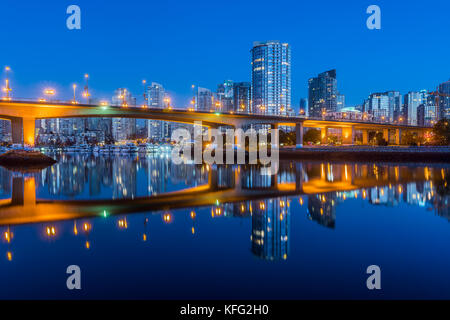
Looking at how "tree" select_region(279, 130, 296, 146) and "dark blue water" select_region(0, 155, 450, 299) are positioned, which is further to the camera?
"tree" select_region(279, 130, 296, 146)

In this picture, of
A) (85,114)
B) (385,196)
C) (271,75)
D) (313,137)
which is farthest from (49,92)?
(271,75)

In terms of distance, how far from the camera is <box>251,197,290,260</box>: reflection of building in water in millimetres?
9516

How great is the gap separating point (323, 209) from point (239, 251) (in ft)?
25.5

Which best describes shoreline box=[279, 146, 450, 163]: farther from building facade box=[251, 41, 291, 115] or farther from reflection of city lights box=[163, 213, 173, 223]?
building facade box=[251, 41, 291, 115]

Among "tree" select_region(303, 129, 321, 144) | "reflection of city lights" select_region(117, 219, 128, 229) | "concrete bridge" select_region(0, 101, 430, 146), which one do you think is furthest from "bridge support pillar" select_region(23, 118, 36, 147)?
"tree" select_region(303, 129, 321, 144)

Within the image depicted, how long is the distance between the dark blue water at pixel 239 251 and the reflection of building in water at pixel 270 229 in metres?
0.04

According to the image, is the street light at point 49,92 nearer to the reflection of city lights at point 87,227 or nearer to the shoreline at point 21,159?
the shoreline at point 21,159

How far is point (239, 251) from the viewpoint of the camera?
9625mm

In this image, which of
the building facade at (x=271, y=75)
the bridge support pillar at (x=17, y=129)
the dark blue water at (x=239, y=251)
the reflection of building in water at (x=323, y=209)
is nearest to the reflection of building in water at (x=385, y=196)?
the dark blue water at (x=239, y=251)

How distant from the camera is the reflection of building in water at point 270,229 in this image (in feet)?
31.2

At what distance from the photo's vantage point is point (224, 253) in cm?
942

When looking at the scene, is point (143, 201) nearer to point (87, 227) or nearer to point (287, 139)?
point (87, 227)

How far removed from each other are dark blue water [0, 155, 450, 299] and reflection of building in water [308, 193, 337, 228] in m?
0.08
